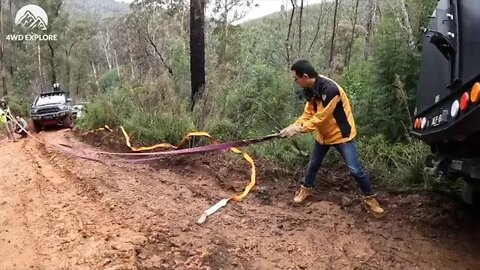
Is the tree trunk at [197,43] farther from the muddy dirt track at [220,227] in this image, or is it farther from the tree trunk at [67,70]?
the tree trunk at [67,70]

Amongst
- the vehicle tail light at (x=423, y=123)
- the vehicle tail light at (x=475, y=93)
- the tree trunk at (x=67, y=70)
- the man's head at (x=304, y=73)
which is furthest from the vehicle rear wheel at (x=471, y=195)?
the tree trunk at (x=67, y=70)

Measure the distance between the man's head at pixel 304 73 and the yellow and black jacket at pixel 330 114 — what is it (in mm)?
67

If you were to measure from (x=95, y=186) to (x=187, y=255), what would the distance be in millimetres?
2784

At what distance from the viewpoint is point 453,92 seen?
140 inches

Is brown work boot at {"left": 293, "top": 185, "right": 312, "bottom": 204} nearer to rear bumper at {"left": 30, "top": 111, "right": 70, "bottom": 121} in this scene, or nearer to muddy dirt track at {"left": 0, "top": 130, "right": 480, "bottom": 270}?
muddy dirt track at {"left": 0, "top": 130, "right": 480, "bottom": 270}

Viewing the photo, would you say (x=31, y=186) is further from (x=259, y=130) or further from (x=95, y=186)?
(x=259, y=130)

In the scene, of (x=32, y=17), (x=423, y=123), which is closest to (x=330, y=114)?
(x=423, y=123)

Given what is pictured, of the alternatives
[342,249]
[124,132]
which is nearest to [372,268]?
[342,249]

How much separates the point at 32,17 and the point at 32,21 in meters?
0.35

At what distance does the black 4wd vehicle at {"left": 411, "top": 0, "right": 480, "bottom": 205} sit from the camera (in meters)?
3.29

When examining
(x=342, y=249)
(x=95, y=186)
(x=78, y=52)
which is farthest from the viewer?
(x=78, y=52)

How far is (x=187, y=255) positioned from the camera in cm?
408

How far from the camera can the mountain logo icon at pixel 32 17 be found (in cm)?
4112

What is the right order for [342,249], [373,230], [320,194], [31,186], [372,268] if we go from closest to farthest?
1. [372,268]
2. [342,249]
3. [373,230]
4. [320,194]
5. [31,186]
